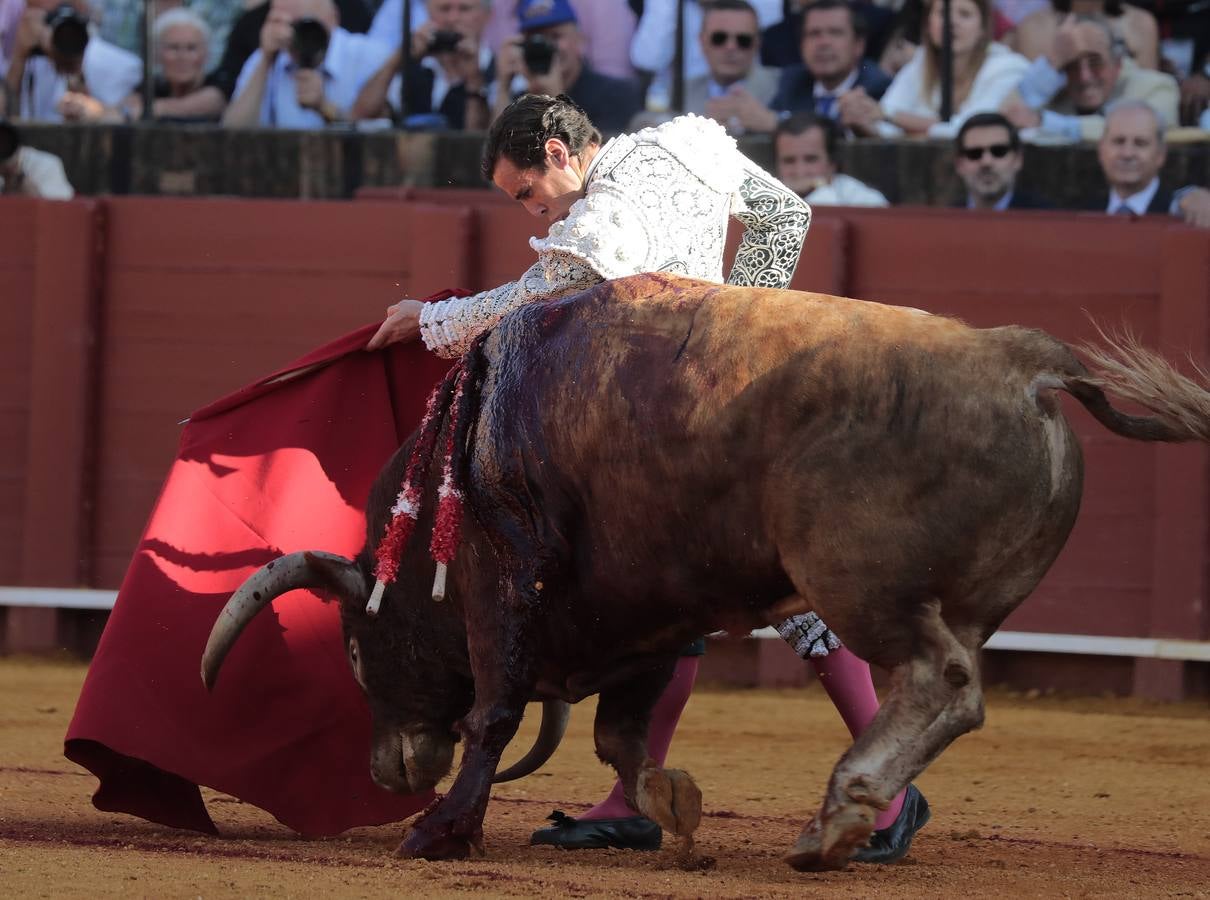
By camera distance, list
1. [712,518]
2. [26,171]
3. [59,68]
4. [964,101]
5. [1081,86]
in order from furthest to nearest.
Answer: [59,68]
[26,171]
[964,101]
[1081,86]
[712,518]

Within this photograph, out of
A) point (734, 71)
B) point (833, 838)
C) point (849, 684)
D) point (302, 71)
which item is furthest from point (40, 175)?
point (833, 838)

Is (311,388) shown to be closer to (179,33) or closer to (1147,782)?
(1147,782)

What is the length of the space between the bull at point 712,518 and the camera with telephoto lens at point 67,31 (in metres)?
5.23

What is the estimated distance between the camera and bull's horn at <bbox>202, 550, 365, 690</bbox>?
3.37 meters

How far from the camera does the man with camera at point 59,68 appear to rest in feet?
27.0

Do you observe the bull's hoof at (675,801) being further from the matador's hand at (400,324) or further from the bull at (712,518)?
the matador's hand at (400,324)

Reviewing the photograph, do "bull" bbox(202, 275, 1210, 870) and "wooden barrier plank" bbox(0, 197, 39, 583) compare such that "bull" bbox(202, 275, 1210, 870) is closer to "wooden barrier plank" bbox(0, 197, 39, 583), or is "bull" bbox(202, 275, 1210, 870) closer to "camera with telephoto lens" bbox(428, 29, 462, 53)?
"wooden barrier plank" bbox(0, 197, 39, 583)

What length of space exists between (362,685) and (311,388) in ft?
2.16

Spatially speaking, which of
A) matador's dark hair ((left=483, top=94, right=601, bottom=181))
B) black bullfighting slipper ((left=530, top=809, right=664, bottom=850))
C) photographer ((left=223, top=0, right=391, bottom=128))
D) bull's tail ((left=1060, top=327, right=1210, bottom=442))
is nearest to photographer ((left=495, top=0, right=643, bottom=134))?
photographer ((left=223, top=0, right=391, bottom=128))

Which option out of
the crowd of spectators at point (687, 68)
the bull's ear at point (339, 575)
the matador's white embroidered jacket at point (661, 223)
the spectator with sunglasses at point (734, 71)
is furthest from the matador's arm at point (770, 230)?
the spectator with sunglasses at point (734, 71)

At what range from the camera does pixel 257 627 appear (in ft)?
12.3

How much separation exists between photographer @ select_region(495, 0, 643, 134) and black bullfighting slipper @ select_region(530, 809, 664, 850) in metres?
4.20

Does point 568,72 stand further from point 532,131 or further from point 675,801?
point 675,801

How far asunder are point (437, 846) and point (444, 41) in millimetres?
5034
